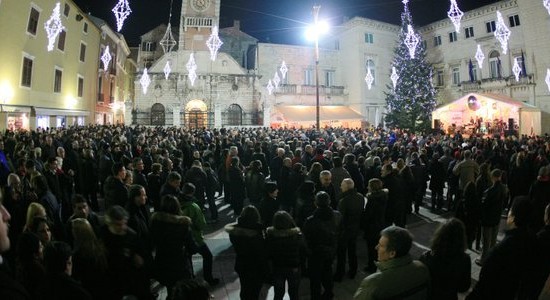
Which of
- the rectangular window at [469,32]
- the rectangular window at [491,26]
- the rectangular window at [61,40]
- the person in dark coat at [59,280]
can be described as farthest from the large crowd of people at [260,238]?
the rectangular window at [469,32]

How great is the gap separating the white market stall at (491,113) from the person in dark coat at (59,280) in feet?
91.7

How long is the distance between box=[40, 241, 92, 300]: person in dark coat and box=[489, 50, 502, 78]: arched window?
36.8m

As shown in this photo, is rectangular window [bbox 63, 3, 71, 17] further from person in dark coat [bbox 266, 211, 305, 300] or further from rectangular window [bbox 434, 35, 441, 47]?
rectangular window [bbox 434, 35, 441, 47]

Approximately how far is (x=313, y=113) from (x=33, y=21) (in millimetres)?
24990

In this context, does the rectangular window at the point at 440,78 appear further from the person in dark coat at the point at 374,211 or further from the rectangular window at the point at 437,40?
the person in dark coat at the point at 374,211

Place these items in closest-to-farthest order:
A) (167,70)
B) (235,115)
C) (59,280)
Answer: (59,280), (167,70), (235,115)

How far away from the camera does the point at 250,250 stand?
4254 mm

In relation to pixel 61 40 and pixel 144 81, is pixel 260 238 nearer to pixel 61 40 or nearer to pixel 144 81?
pixel 61 40

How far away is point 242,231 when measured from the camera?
426cm

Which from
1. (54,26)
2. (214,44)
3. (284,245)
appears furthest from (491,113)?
(54,26)

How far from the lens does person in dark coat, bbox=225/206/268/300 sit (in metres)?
4.25

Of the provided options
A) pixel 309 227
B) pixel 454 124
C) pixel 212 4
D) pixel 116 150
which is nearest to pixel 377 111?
pixel 454 124

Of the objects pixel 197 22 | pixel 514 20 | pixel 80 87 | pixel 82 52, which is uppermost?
pixel 197 22

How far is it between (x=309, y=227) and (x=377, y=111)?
3678cm
